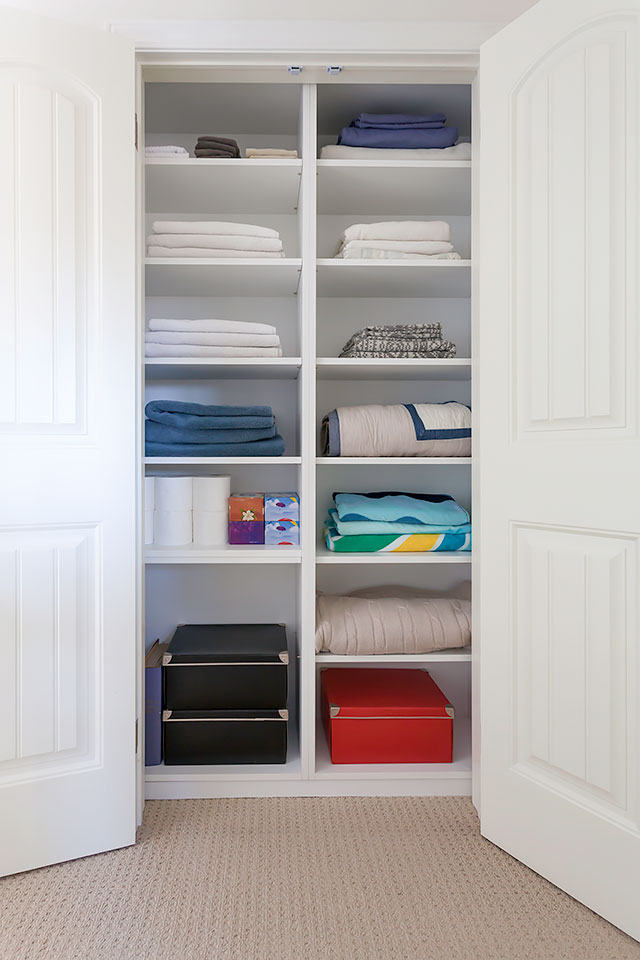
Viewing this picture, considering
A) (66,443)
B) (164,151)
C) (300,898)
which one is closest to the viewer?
(300,898)

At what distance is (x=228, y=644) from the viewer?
1986 millimetres

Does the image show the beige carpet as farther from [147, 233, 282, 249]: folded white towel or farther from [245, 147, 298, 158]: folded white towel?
[245, 147, 298, 158]: folded white towel

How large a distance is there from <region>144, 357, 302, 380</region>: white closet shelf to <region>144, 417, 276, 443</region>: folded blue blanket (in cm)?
18

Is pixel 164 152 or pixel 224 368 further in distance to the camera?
pixel 224 368

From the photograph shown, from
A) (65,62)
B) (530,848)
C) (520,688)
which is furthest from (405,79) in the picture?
(530,848)

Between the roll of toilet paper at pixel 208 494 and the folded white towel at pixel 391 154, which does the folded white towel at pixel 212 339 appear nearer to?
the roll of toilet paper at pixel 208 494

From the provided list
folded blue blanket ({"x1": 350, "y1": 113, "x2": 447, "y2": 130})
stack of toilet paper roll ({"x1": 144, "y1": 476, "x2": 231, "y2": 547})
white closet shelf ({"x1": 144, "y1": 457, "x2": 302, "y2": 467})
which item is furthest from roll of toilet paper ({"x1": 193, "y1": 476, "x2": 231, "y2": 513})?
folded blue blanket ({"x1": 350, "y1": 113, "x2": 447, "y2": 130})

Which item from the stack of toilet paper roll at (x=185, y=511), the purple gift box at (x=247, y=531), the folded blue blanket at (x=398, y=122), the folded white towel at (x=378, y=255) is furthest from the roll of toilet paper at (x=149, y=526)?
the folded blue blanket at (x=398, y=122)

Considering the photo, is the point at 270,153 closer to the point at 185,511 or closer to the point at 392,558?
the point at 185,511

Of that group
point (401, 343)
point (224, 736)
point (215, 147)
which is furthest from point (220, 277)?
point (224, 736)

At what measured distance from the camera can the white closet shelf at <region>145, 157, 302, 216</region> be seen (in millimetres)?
1817

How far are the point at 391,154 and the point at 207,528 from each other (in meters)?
1.22

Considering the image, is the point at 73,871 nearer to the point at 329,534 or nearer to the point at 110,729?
the point at 110,729

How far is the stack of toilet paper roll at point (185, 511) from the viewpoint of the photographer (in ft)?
6.33
